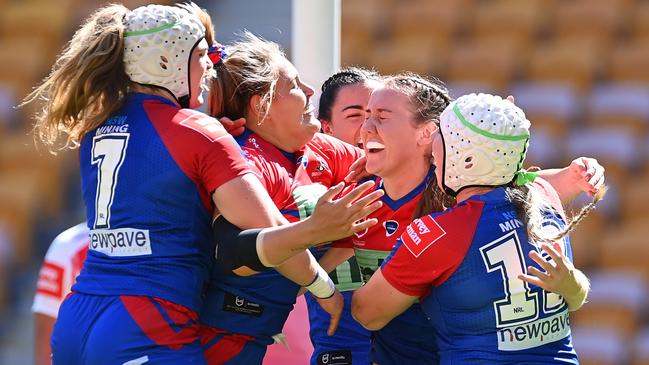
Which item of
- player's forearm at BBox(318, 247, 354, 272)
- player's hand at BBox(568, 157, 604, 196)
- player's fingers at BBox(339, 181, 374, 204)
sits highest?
player's fingers at BBox(339, 181, 374, 204)

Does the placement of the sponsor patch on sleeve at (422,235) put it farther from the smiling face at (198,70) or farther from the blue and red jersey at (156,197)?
the smiling face at (198,70)

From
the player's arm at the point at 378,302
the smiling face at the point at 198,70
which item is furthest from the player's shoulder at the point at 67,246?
the player's arm at the point at 378,302

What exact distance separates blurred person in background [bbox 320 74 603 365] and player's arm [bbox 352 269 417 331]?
0.36 m

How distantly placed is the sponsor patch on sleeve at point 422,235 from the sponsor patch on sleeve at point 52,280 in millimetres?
2677

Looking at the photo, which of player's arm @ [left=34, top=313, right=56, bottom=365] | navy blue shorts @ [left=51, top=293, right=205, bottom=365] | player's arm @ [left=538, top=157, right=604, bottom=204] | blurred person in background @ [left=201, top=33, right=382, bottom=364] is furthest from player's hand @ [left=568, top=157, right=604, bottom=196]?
player's arm @ [left=34, top=313, right=56, bottom=365]

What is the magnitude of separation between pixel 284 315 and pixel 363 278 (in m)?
0.35

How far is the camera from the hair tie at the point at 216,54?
3602 mm

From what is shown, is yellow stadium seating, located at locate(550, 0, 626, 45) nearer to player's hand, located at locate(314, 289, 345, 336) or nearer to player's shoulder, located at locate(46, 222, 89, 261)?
player's shoulder, located at locate(46, 222, 89, 261)

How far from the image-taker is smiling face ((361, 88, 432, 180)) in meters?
3.67

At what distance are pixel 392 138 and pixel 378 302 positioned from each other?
64 cm

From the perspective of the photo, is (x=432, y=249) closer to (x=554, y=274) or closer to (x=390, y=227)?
(x=554, y=274)

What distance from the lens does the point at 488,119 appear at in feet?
10.5

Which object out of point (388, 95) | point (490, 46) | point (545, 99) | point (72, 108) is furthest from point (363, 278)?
point (490, 46)

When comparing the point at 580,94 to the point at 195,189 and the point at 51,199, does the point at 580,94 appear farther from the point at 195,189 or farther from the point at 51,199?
the point at 195,189
